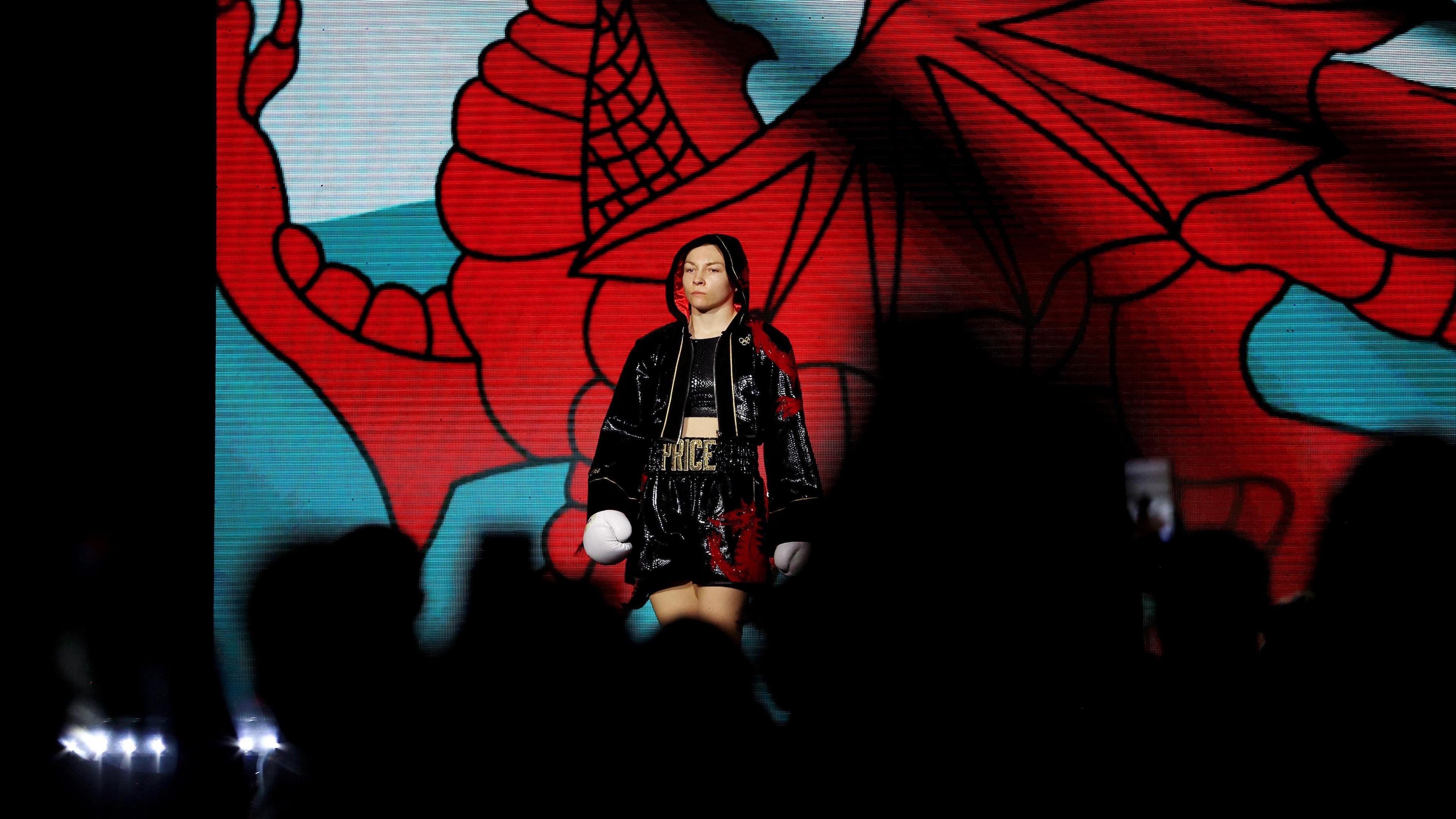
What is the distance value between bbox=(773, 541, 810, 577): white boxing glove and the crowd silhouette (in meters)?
1.01

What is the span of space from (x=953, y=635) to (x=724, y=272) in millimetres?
1757

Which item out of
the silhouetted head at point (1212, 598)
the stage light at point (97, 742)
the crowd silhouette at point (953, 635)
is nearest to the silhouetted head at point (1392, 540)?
the crowd silhouette at point (953, 635)

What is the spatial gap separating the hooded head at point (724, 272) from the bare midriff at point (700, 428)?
14.9 inches

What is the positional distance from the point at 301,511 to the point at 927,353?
2641mm

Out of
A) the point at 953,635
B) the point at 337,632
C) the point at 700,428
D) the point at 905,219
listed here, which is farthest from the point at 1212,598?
the point at 337,632

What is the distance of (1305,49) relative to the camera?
4133 mm

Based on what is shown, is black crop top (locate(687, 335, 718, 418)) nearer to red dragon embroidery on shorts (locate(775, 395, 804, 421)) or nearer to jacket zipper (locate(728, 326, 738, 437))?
jacket zipper (locate(728, 326, 738, 437))

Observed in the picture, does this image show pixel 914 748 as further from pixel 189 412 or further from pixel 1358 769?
pixel 189 412

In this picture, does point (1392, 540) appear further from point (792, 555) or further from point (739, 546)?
point (739, 546)

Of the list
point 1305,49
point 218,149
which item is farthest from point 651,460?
point 1305,49

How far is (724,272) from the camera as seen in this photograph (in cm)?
331

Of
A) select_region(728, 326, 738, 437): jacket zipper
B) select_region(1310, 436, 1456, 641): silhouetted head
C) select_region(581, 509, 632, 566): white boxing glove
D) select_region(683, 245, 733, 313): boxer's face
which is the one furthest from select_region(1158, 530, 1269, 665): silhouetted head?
select_region(581, 509, 632, 566): white boxing glove

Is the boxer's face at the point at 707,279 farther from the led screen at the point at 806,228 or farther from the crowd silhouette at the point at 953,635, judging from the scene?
the crowd silhouette at the point at 953,635

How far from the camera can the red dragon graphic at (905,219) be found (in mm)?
4086
